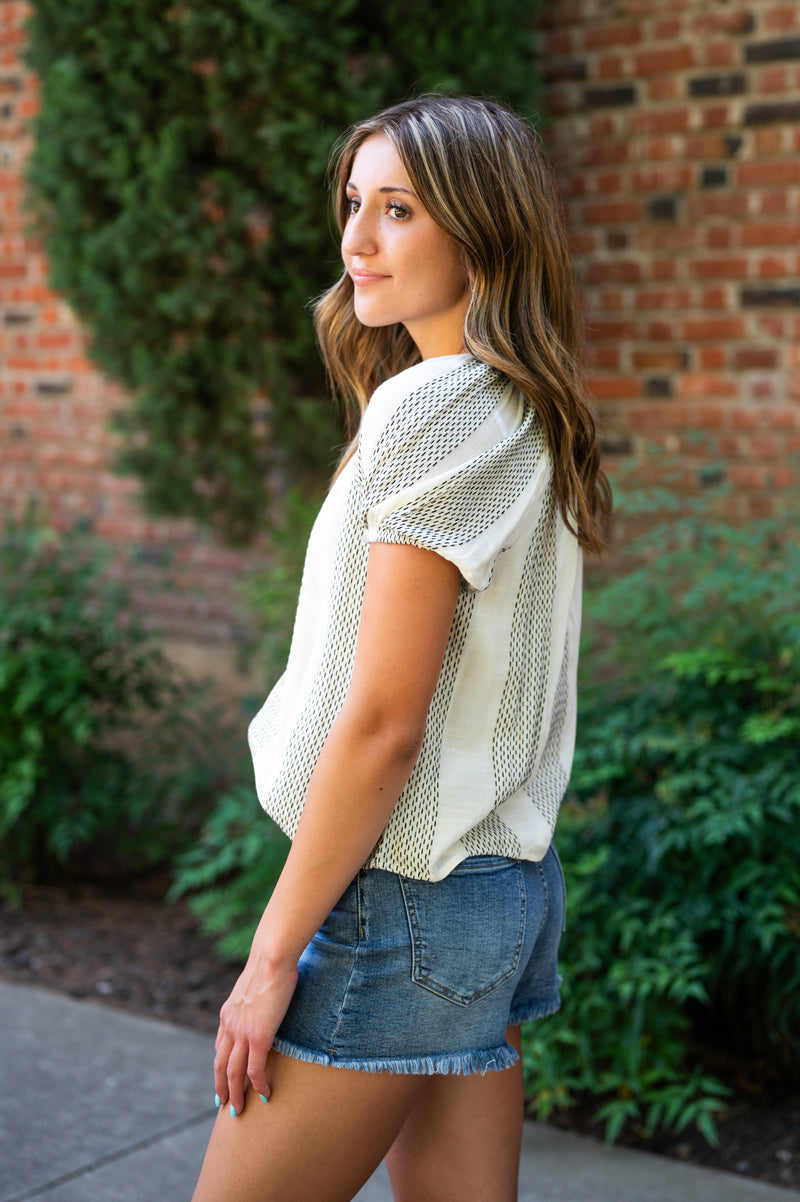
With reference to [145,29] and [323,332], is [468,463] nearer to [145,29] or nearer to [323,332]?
[323,332]

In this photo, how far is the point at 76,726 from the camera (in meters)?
4.39

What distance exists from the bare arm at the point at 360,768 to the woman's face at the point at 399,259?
379mm

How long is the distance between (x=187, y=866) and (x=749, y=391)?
2.72 metres

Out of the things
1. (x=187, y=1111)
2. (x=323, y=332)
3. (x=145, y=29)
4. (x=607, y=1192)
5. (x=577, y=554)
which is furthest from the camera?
(x=145, y=29)

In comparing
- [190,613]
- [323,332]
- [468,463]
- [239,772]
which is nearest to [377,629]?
[468,463]

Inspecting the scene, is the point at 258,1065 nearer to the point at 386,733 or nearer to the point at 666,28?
the point at 386,733

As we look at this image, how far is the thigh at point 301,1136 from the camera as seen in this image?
1.42m

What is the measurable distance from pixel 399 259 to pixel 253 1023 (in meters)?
0.94

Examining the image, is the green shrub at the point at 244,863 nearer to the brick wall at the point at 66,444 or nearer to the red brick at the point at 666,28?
the brick wall at the point at 66,444

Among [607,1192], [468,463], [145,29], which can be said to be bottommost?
[607,1192]

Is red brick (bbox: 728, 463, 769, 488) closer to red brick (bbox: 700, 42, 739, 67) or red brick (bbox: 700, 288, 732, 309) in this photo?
red brick (bbox: 700, 288, 732, 309)

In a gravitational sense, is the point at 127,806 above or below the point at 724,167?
below

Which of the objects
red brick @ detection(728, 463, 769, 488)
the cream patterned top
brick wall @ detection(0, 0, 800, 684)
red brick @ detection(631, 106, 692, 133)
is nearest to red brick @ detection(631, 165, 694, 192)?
brick wall @ detection(0, 0, 800, 684)

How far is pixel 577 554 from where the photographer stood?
5.57ft
